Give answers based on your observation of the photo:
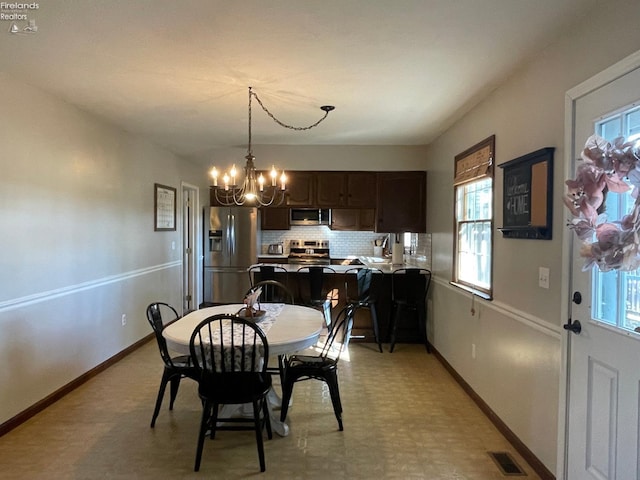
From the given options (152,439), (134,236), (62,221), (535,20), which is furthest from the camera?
(134,236)

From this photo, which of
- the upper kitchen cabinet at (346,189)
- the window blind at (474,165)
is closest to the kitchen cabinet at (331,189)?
the upper kitchen cabinet at (346,189)

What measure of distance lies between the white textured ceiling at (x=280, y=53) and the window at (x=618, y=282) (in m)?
0.60

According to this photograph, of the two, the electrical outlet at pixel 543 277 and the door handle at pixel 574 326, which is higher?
the electrical outlet at pixel 543 277

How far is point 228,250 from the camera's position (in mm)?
6516

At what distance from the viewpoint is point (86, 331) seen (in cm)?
362

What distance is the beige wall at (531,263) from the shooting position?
1918 mm

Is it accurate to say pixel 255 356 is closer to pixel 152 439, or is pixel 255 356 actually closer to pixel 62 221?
pixel 152 439

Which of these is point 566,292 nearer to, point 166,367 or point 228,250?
point 166,367

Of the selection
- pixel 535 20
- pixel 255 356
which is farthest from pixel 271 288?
pixel 535 20

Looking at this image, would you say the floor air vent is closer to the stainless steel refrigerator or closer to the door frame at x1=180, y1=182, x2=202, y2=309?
the stainless steel refrigerator

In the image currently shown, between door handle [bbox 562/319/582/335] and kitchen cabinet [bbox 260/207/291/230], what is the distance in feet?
18.4

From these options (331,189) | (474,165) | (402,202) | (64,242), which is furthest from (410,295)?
(64,242)

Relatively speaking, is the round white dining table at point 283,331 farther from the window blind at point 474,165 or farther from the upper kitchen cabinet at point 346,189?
the upper kitchen cabinet at point 346,189

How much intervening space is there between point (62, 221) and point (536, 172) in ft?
11.2
